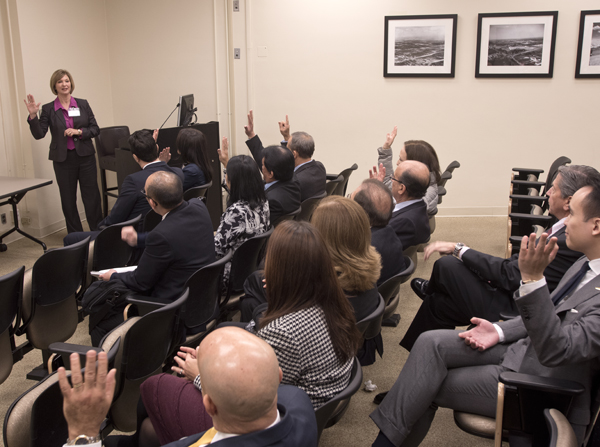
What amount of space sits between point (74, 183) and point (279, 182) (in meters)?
2.78

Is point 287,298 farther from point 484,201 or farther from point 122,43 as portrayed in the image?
point 122,43

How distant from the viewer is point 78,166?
221 inches

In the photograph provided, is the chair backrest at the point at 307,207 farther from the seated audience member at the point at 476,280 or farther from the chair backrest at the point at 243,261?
the seated audience member at the point at 476,280

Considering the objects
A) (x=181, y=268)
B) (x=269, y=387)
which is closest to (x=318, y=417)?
(x=269, y=387)

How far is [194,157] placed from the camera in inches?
184

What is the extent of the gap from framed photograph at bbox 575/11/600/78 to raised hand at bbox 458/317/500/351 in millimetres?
5229

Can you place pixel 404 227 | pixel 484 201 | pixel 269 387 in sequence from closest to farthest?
pixel 269 387, pixel 404 227, pixel 484 201

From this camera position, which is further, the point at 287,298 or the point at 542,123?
the point at 542,123

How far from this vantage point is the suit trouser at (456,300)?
2752mm

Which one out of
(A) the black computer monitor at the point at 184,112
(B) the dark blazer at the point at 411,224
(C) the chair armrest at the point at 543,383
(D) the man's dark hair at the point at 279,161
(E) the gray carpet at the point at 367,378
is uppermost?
(A) the black computer monitor at the point at 184,112

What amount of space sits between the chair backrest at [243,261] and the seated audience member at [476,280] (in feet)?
3.24

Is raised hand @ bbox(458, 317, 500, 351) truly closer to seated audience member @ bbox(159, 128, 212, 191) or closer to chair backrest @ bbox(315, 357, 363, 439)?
chair backrest @ bbox(315, 357, 363, 439)

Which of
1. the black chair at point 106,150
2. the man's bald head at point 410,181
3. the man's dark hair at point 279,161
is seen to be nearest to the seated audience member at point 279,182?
the man's dark hair at point 279,161

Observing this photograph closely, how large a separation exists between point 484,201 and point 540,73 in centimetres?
167
